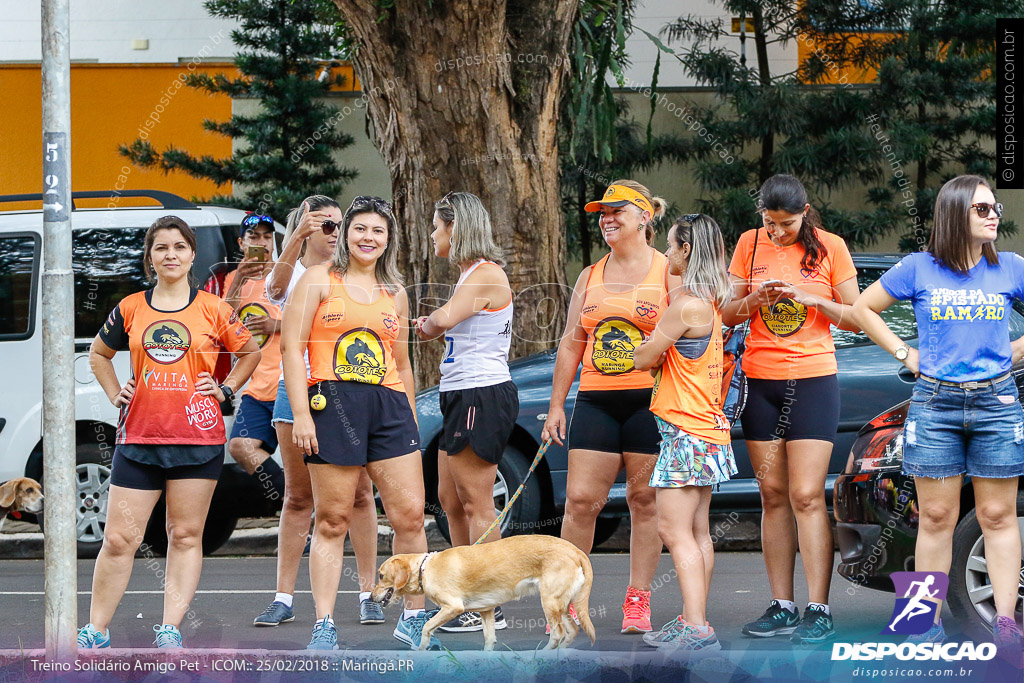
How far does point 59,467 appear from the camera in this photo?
3977mm

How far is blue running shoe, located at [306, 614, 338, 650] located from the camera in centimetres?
448

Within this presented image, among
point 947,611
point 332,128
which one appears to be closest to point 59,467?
point 947,611

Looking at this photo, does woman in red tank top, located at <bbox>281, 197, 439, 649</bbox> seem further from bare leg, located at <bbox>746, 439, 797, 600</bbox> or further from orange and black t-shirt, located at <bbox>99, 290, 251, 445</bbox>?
bare leg, located at <bbox>746, 439, 797, 600</bbox>

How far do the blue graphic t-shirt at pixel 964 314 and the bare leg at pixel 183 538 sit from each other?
2.79 m

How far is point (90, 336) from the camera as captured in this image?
299 inches

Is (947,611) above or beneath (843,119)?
beneath

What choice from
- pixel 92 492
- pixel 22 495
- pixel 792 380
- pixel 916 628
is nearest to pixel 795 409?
pixel 792 380

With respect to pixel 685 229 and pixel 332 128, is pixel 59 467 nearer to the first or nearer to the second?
pixel 685 229

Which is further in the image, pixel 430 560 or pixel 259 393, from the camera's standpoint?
pixel 259 393

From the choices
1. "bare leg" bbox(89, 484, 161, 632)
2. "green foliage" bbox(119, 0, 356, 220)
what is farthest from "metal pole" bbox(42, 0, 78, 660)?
"green foliage" bbox(119, 0, 356, 220)

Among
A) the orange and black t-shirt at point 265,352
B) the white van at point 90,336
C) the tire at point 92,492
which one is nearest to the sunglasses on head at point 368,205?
the orange and black t-shirt at point 265,352

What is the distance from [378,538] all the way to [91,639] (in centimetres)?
359

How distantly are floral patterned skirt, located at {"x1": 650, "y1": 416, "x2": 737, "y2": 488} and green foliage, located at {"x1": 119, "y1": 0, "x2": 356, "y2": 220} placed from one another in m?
7.95

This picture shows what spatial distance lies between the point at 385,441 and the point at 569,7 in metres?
4.27
